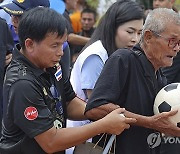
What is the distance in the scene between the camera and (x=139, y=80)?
10.4ft

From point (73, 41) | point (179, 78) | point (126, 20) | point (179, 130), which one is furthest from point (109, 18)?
point (73, 41)

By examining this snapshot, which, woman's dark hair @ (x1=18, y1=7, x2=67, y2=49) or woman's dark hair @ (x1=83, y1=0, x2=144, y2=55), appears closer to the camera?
woman's dark hair @ (x1=18, y1=7, x2=67, y2=49)

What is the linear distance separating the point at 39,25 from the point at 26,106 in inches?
18.5

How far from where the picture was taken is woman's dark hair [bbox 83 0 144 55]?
13.3ft

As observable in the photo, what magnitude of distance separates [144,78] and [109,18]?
105 centimetres

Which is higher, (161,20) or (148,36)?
(161,20)

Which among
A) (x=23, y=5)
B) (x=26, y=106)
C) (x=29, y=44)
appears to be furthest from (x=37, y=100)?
(x=23, y=5)

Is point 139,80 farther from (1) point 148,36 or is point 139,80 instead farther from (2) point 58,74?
(2) point 58,74

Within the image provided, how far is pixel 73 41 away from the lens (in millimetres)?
6820

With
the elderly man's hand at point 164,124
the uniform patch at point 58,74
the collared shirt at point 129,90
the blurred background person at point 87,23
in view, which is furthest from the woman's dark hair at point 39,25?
the blurred background person at point 87,23

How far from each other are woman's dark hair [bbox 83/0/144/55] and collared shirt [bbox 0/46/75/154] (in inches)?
48.6

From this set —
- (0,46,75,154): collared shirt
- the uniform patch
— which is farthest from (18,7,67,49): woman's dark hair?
the uniform patch

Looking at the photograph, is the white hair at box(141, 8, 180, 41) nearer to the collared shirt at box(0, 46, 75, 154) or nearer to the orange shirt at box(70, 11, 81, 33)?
the collared shirt at box(0, 46, 75, 154)

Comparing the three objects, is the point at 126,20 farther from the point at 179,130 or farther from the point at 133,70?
the point at 179,130
